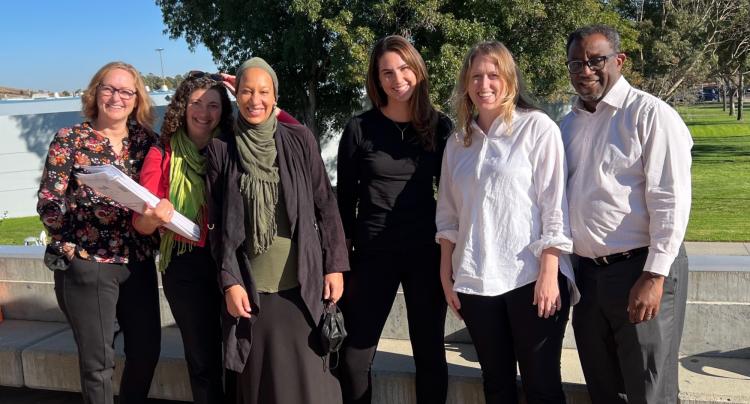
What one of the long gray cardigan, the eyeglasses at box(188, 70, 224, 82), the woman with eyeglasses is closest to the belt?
the long gray cardigan

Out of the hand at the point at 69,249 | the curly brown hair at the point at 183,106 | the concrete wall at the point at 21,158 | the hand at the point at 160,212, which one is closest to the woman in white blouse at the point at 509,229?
the curly brown hair at the point at 183,106

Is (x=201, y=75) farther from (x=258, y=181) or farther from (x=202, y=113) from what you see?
(x=258, y=181)

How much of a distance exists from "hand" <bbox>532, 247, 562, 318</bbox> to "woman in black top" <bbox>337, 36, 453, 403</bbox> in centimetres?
56

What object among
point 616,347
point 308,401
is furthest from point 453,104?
point 308,401

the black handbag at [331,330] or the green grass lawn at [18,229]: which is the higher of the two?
the black handbag at [331,330]

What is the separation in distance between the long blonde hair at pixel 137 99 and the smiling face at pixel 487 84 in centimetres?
165

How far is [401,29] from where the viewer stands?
47.0 feet

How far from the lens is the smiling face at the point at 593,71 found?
2506 mm

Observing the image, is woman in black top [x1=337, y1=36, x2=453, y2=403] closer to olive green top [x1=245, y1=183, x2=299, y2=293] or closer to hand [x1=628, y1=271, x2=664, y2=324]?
olive green top [x1=245, y1=183, x2=299, y2=293]

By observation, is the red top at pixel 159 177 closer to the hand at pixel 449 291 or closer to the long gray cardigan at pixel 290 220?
the long gray cardigan at pixel 290 220

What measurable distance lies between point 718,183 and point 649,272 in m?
14.8

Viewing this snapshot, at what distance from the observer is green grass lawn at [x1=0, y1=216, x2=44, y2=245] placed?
11.6 meters

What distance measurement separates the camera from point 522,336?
2619 mm

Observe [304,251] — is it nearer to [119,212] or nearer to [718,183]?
[119,212]
